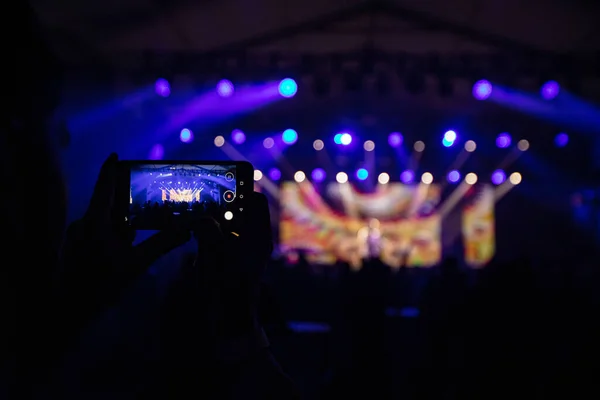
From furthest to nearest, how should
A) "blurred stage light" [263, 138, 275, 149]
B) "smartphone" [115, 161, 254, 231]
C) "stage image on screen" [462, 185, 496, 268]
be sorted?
"stage image on screen" [462, 185, 496, 268]
"blurred stage light" [263, 138, 275, 149]
"smartphone" [115, 161, 254, 231]

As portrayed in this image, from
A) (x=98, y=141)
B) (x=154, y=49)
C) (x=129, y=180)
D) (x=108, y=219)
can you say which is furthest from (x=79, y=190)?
(x=108, y=219)

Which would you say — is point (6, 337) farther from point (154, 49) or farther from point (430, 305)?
point (154, 49)

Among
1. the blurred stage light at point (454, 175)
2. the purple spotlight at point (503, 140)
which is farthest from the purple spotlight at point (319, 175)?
the purple spotlight at point (503, 140)

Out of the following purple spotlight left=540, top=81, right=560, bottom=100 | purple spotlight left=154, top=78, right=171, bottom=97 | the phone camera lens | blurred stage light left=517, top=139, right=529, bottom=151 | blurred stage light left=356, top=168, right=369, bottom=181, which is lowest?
the phone camera lens

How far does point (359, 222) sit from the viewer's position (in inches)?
420

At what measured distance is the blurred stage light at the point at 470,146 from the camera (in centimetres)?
1044

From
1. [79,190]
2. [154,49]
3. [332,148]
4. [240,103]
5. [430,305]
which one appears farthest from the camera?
[332,148]

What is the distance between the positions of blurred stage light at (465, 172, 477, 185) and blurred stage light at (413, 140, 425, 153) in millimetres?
1162

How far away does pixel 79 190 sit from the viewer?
5.67m

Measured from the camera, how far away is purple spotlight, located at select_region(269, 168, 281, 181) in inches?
431

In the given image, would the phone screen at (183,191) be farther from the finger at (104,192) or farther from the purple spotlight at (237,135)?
the purple spotlight at (237,135)

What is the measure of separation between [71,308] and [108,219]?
0.16 meters

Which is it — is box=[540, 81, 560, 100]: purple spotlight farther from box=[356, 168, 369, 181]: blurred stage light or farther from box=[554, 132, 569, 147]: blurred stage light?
box=[356, 168, 369, 181]: blurred stage light

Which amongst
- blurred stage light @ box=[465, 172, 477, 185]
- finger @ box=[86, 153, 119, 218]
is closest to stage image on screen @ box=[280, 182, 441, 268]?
blurred stage light @ box=[465, 172, 477, 185]
